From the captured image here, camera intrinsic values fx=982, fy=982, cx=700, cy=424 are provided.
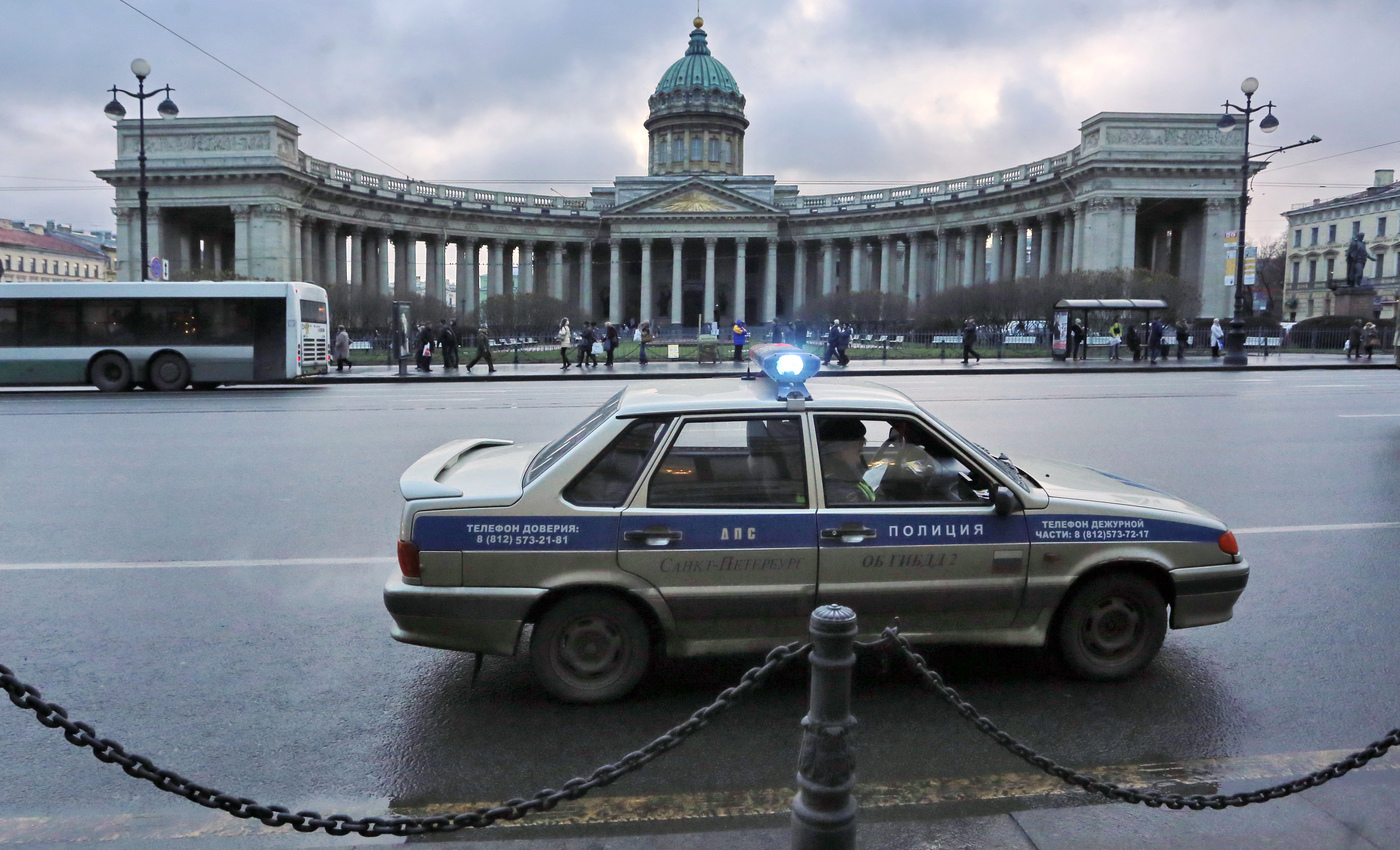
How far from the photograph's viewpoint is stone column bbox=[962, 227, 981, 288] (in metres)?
73.0

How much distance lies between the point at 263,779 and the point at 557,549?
1507mm

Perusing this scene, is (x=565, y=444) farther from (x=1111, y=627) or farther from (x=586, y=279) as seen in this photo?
(x=586, y=279)

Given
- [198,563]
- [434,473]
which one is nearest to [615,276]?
[198,563]

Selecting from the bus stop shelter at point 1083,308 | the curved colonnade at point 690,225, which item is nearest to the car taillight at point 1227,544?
the bus stop shelter at point 1083,308

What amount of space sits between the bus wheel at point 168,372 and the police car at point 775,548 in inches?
853

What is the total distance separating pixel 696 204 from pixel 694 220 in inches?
57.2

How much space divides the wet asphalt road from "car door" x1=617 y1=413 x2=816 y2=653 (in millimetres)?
417

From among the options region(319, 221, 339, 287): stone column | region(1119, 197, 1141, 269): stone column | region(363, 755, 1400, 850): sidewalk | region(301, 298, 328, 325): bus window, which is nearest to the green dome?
region(319, 221, 339, 287): stone column

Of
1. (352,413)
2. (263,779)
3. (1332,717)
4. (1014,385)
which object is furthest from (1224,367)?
(263,779)

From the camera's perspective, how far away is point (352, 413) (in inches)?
694

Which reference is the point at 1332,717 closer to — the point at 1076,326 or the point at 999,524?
the point at 999,524

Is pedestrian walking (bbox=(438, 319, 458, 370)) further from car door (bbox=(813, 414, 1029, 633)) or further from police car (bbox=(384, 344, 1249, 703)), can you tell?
car door (bbox=(813, 414, 1029, 633))

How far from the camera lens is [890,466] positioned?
4906 millimetres

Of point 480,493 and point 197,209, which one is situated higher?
point 197,209
